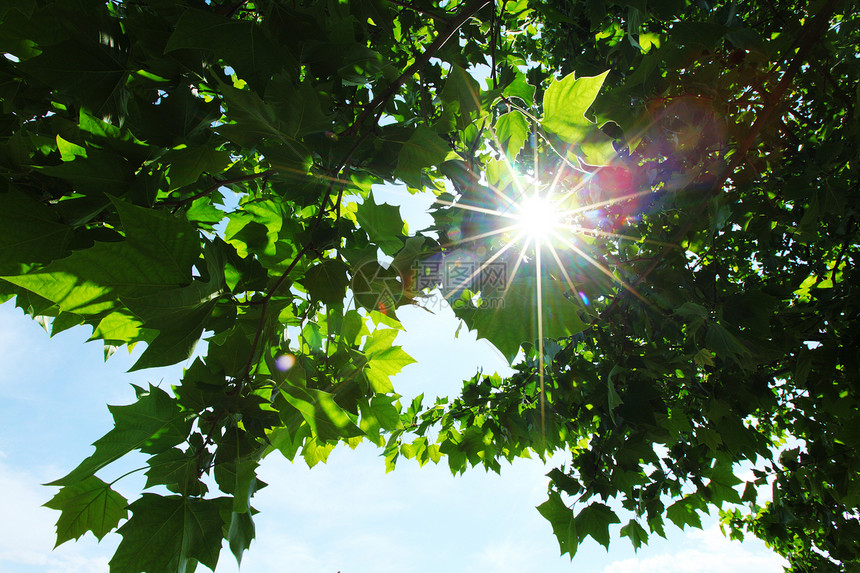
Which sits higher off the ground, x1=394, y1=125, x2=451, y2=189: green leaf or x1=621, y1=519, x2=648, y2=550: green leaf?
x1=394, y1=125, x2=451, y2=189: green leaf

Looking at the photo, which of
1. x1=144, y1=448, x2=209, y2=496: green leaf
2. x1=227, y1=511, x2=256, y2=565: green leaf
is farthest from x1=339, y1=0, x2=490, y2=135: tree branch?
x1=227, y1=511, x2=256, y2=565: green leaf

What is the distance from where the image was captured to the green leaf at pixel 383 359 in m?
1.40

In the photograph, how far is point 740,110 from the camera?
1.70 metres

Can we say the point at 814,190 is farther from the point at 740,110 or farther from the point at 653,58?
the point at 653,58

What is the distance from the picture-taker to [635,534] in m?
2.60

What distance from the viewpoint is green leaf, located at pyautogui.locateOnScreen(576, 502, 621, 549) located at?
6.92 ft

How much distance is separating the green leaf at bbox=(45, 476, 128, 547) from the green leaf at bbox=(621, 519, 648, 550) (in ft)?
9.24

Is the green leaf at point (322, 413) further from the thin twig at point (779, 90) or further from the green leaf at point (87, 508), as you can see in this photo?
the thin twig at point (779, 90)

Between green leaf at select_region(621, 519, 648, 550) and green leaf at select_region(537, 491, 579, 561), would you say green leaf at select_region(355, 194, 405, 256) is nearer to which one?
green leaf at select_region(537, 491, 579, 561)

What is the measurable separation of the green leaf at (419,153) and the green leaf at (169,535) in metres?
1.11

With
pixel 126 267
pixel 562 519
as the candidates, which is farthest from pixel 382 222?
pixel 562 519

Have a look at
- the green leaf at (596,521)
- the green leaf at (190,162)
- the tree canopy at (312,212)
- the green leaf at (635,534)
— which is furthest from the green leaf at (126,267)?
the green leaf at (635,534)

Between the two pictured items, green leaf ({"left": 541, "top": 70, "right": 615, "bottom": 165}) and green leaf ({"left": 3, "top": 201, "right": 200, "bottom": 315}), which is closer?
green leaf ({"left": 3, "top": 201, "right": 200, "bottom": 315})

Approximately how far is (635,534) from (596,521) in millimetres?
753
